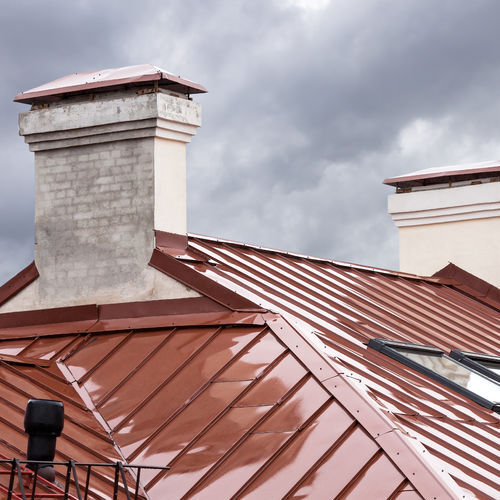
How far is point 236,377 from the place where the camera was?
51.9ft

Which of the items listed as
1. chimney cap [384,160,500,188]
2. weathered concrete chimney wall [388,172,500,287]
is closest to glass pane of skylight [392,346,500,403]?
weathered concrete chimney wall [388,172,500,287]

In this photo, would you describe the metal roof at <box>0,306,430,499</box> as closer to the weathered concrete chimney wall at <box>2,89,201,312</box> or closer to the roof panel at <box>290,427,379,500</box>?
the roof panel at <box>290,427,379,500</box>

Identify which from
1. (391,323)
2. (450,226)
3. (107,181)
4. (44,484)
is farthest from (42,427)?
(450,226)

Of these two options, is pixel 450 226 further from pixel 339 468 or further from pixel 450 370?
pixel 339 468

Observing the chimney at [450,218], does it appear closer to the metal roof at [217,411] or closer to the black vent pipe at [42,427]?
the metal roof at [217,411]

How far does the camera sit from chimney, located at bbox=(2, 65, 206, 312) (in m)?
18.2

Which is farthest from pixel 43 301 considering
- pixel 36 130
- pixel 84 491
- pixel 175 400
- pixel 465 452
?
pixel 465 452

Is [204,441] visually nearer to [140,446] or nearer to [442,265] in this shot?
[140,446]

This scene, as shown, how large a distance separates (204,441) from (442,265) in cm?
1479

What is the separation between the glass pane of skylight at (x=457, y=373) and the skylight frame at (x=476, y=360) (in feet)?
1.23

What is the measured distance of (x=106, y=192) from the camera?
18469mm

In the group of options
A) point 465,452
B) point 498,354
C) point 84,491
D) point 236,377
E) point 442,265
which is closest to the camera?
point 84,491

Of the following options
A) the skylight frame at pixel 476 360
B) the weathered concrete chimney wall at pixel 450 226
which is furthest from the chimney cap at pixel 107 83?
the weathered concrete chimney wall at pixel 450 226

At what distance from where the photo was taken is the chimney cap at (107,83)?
18453 mm
